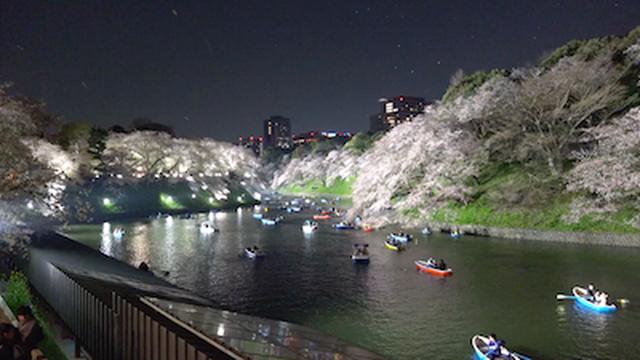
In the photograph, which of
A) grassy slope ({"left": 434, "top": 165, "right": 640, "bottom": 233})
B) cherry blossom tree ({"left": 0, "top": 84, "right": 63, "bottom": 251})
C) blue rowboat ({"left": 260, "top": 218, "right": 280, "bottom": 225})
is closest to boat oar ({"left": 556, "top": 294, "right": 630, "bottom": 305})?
grassy slope ({"left": 434, "top": 165, "right": 640, "bottom": 233})

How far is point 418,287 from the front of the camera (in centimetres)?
2144

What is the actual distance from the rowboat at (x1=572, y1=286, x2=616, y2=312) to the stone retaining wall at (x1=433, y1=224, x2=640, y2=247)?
46.5ft

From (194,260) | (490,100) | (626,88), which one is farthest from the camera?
(490,100)

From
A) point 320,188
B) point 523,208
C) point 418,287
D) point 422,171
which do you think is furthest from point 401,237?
point 320,188

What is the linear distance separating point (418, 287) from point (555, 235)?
17322 mm

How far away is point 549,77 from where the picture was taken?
1534 inches

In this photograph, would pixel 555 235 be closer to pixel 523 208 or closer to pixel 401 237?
pixel 523 208

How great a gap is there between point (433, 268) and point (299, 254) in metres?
10.1

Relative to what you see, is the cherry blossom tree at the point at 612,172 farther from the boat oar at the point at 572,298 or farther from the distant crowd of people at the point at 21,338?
the distant crowd of people at the point at 21,338

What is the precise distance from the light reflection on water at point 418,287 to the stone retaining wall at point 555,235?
1463 millimetres

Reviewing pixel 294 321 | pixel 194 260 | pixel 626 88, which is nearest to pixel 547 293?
pixel 294 321

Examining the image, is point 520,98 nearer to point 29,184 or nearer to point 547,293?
point 547,293

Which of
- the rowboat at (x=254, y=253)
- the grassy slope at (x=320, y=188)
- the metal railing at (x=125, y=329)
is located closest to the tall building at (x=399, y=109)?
the grassy slope at (x=320, y=188)

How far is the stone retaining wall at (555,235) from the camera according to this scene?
29.8m
